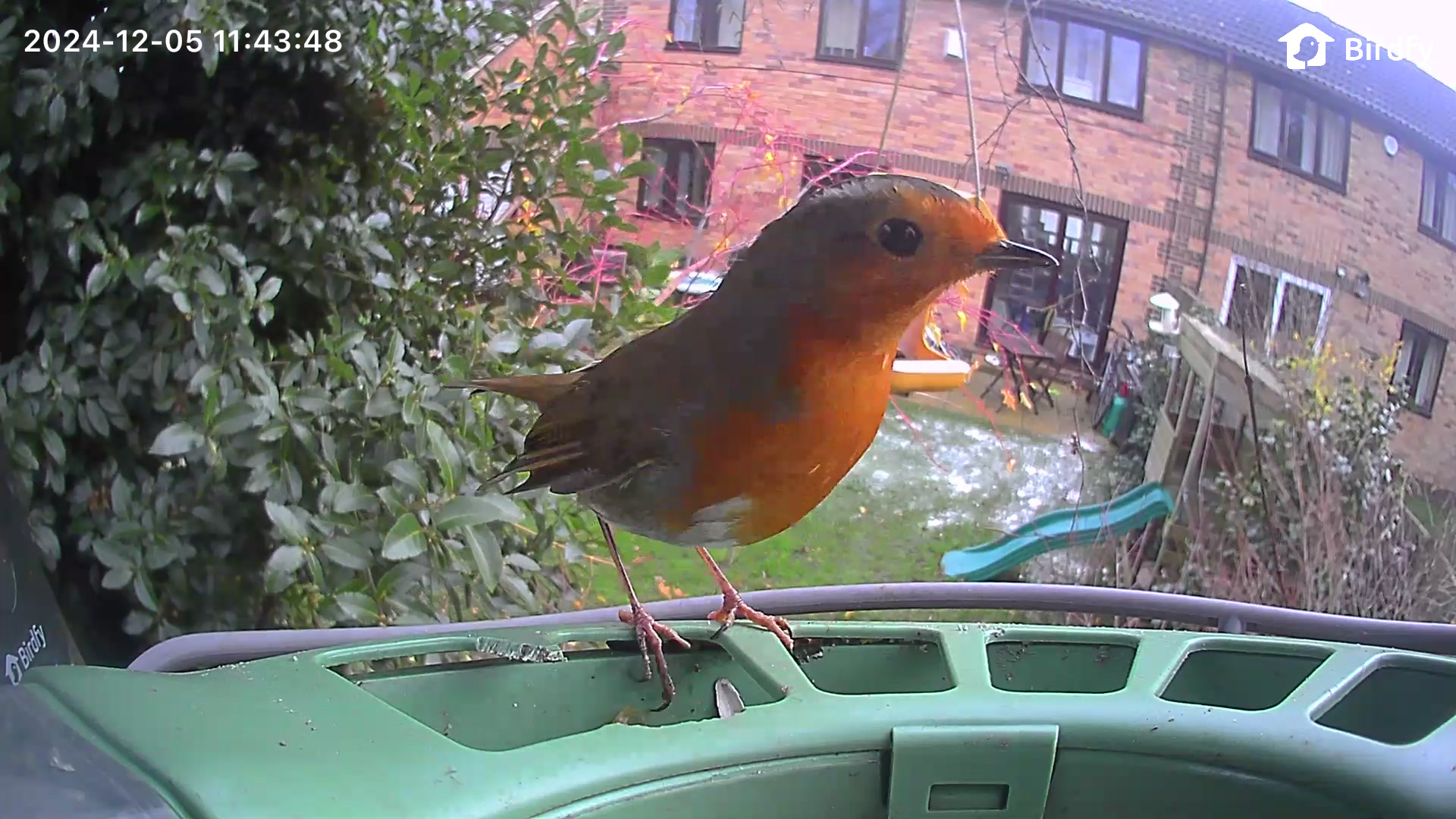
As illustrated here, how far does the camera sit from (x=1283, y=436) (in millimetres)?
1408

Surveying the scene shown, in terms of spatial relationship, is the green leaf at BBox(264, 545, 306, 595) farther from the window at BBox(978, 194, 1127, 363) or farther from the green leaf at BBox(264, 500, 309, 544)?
the window at BBox(978, 194, 1127, 363)

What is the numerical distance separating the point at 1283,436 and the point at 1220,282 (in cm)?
26

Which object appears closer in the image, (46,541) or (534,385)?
(534,385)

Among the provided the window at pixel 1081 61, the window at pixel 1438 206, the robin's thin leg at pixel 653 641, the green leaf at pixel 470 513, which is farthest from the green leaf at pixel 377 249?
the window at pixel 1438 206

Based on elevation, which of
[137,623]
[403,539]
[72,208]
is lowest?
[137,623]

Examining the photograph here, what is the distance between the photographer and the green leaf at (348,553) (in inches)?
41.4

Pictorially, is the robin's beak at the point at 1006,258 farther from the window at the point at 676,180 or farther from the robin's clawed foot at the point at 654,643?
the window at the point at 676,180

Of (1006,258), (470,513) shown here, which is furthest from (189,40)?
(1006,258)

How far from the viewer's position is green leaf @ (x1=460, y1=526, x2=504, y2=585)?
1.04 m

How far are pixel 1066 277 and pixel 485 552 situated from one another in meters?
0.77

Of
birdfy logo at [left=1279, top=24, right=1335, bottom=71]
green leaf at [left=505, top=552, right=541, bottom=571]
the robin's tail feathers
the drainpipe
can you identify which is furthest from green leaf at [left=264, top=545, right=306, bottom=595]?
birdfy logo at [left=1279, top=24, right=1335, bottom=71]

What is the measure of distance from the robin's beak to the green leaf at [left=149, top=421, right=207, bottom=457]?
0.88m

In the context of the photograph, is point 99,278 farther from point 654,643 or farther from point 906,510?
point 906,510

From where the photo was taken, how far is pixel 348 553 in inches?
41.7
